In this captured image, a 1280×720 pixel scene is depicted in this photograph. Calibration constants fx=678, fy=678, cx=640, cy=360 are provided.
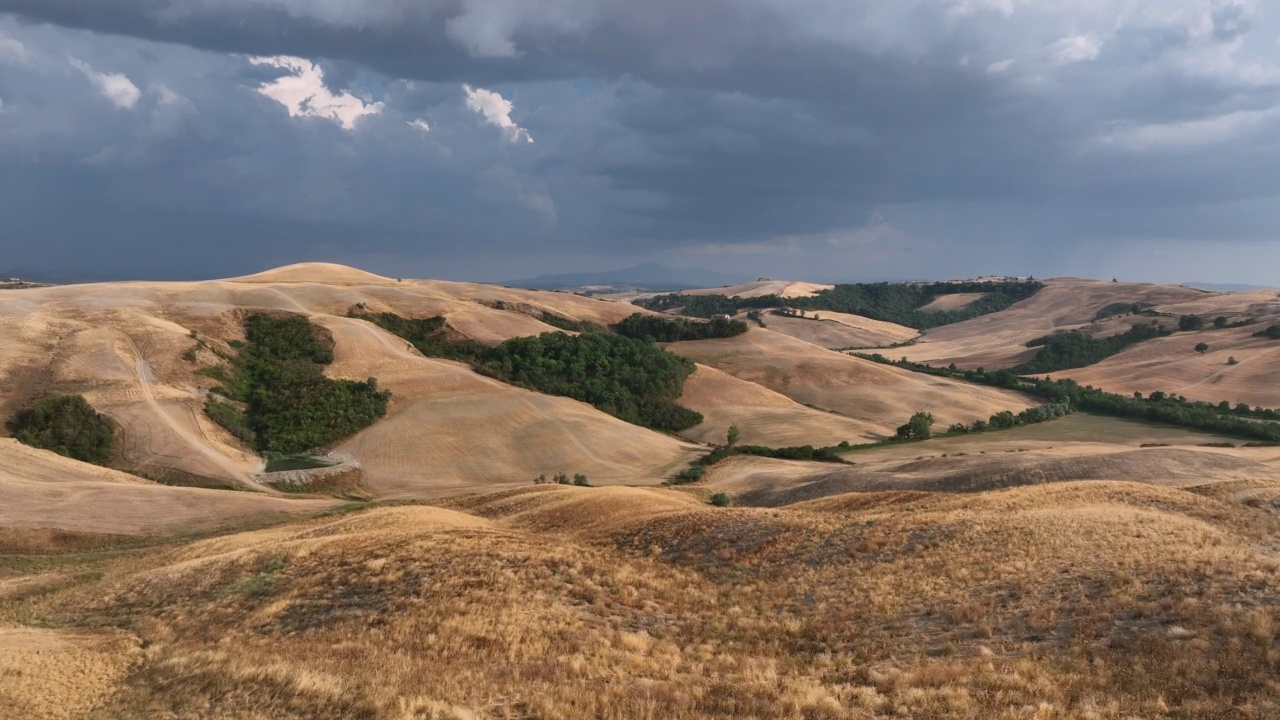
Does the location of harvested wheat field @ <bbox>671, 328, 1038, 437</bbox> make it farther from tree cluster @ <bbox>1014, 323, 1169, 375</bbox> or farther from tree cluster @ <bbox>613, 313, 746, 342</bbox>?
tree cluster @ <bbox>1014, 323, 1169, 375</bbox>

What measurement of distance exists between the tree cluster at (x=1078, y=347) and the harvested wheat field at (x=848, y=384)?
174ft

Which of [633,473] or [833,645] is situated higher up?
[833,645]

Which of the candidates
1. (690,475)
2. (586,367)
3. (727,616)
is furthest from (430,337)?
(727,616)

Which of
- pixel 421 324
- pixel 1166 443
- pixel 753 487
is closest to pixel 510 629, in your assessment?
pixel 753 487

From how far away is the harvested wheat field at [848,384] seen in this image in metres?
101

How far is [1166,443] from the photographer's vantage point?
7981 centimetres

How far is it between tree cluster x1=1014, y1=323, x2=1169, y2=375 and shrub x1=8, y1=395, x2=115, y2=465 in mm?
165036

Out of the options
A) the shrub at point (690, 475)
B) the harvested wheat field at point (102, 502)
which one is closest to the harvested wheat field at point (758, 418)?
the shrub at point (690, 475)

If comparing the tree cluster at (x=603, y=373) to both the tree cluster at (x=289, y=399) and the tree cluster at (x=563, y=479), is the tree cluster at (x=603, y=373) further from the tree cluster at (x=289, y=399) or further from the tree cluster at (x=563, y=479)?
the tree cluster at (x=563, y=479)

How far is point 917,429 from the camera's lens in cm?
8769

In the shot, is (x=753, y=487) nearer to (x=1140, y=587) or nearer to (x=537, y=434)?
(x=537, y=434)

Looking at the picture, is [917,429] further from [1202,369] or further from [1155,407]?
[1202,369]

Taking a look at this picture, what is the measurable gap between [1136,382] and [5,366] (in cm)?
16326

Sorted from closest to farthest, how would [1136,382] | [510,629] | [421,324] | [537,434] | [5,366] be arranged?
[510,629] < [5,366] < [537,434] < [421,324] < [1136,382]
